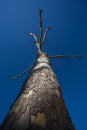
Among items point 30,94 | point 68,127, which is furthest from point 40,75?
point 68,127

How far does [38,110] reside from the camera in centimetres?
252

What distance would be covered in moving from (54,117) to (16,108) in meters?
0.49

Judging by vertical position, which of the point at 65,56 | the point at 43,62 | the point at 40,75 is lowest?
the point at 40,75

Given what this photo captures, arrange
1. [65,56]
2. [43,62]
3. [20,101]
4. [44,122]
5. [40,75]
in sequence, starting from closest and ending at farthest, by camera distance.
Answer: [44,122] < [20,101] < [40,75] < [43,62] < [65,56]

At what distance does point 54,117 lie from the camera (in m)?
2.46

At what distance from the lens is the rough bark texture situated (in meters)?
2.30

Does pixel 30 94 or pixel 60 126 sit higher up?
pixel 30 94

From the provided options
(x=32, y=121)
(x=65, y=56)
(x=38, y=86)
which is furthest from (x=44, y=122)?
(x=65, y=56)

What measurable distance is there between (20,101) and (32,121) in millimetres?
516

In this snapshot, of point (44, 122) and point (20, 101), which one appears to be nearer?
point (44, 122)

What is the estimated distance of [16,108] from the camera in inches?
105

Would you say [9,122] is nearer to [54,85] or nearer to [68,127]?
[68,127]

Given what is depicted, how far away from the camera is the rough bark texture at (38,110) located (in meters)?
2.30

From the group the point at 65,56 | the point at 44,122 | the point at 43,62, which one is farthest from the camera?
the point at 65,56
